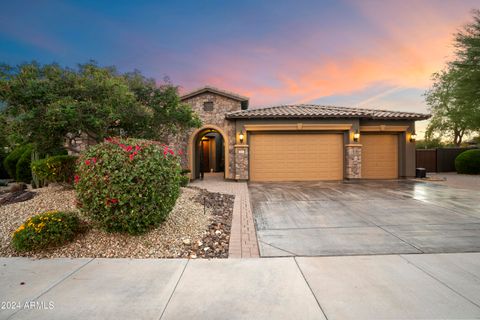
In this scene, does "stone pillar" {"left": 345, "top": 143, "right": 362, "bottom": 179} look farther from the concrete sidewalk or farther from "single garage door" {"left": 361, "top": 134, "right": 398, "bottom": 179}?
the concrete sidewalk

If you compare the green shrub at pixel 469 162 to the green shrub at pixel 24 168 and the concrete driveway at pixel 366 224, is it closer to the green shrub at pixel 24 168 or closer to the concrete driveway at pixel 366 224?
the concrete driveway at pixel 366 224

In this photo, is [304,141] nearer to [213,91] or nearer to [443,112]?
[213,91]

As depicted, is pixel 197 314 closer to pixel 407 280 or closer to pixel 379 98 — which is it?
pixel 407 280

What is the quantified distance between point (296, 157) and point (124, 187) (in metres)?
10.6

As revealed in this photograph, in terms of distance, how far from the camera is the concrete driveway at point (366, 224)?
12.9 feet

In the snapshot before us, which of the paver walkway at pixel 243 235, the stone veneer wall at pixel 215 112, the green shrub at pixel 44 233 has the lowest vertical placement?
the paver walkway at pixel 243 235

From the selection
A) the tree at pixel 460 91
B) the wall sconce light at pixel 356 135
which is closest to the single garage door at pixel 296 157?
the wall sconce light at pixel 356 135

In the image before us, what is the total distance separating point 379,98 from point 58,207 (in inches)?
880

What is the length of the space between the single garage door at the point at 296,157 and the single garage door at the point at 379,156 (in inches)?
74.0

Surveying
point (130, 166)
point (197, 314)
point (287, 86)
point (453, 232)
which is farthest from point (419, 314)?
point (287, 86)

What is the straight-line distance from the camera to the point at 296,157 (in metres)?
13.2

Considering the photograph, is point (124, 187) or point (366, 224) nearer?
point (124, 187)

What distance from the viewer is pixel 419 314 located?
2.26 m

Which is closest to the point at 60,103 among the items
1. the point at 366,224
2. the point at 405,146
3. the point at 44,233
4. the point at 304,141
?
the point at 44,233
